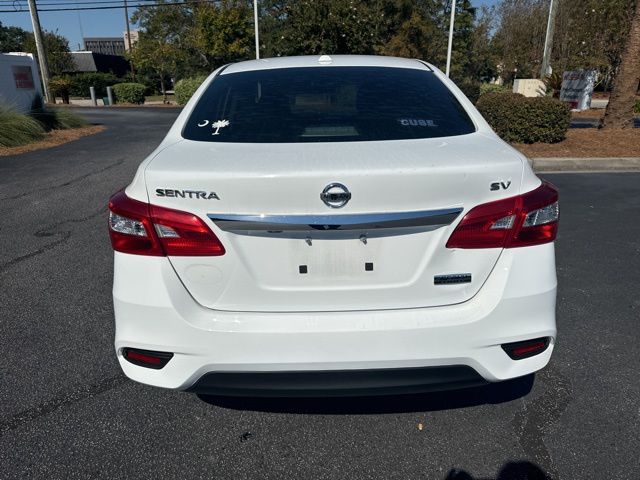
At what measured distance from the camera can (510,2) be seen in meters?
42.6

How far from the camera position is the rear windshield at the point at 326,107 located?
2.25 m

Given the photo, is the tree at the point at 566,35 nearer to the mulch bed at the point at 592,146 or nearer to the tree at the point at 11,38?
the mulch bed at the point at 592,146

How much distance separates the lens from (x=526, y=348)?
1.96 meters

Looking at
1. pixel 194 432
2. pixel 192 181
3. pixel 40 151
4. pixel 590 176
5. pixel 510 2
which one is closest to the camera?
pixel 192 181

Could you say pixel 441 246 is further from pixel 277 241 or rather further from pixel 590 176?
pixel 590 176

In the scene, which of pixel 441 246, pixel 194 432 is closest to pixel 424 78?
pixel 441 246

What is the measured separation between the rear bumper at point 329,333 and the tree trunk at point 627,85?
11.2 meters

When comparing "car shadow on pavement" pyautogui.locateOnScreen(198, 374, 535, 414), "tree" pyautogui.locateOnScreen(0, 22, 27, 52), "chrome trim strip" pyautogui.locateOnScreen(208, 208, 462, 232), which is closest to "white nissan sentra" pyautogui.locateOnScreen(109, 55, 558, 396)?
"chrome trim strip" pyautogui.locateOnScreen(208, 208, 462, 232)

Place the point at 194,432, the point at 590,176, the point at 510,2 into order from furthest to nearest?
the point at 510,2 < the point at 590,176 < the point at 194,432

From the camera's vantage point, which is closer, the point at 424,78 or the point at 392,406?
the point at 392,406

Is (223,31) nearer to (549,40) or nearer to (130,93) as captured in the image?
(130,93)

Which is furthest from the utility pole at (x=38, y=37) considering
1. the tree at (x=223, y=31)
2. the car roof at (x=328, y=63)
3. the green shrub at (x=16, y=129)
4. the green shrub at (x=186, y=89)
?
the car roof at (x=328, y=63)

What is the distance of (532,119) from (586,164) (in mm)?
1487

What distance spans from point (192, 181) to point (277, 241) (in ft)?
1.24
